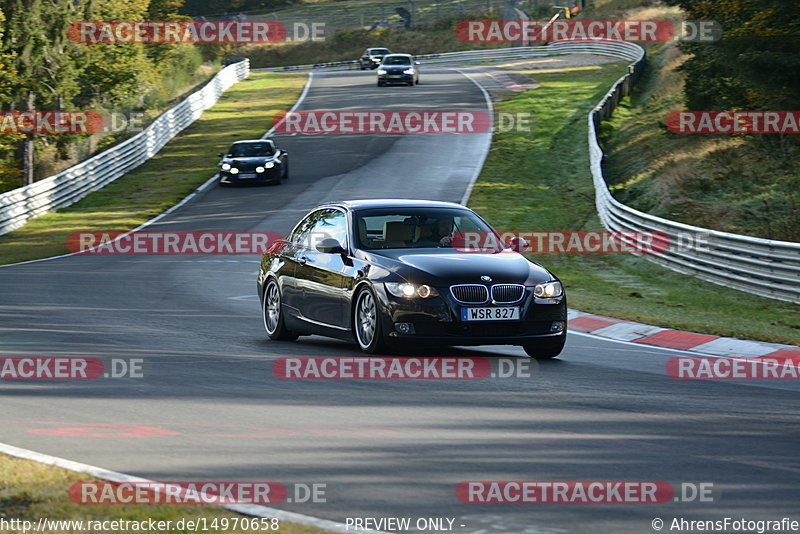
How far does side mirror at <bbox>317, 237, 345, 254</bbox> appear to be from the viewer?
12.4 metres

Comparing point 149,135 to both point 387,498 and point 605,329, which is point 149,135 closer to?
point 605,329

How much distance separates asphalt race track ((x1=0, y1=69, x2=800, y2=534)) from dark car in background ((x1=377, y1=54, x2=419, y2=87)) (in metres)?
47.8

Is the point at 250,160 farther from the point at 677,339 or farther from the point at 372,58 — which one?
the point at 372,58

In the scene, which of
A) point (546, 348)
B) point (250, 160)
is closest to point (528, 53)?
point (250, 160)

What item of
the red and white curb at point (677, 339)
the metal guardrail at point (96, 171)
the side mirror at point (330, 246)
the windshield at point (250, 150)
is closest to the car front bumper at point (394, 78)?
the metal guardrail at point (96, 171)

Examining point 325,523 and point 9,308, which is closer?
point 325,523

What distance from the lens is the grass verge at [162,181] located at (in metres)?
32.4

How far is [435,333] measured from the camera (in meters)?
11.2

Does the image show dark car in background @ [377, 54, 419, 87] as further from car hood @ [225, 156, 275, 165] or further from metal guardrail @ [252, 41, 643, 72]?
car hood @ [225, 156, 275, 165]

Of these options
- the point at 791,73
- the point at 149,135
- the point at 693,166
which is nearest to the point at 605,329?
the point at 791,73

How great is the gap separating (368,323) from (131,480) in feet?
18.1

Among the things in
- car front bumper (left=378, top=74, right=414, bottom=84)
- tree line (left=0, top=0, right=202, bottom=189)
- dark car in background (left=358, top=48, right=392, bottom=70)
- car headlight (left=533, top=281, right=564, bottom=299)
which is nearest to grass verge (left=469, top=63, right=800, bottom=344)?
car headlight (left=533, top=281, right=564, bottom=299)

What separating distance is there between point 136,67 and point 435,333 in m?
43.6

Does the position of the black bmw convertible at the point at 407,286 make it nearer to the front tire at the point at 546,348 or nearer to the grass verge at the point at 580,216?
the front tire at the point at 546,348
